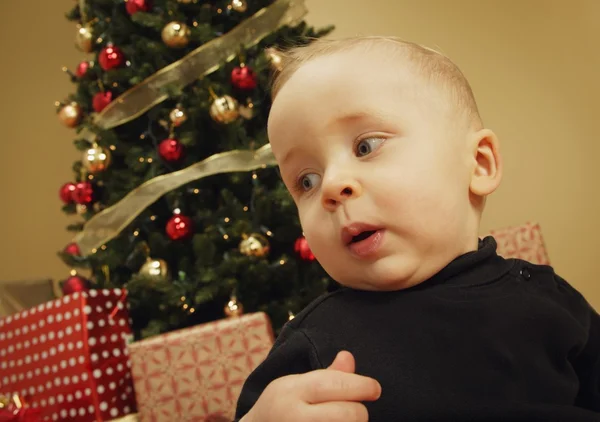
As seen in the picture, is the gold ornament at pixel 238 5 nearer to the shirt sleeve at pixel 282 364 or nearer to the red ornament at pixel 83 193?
A: the red ornament at pixel 83 193

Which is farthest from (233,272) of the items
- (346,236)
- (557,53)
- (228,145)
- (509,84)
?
(557,53)

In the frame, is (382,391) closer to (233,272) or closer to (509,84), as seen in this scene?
(233,272)

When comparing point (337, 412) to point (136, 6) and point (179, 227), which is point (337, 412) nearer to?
point (179, 227)

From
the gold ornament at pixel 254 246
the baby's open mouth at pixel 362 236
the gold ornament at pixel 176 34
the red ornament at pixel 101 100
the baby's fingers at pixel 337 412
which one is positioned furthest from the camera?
the red ornament at pixel 101 100

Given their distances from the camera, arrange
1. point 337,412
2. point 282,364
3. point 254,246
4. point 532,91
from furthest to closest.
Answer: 1. point 532,91
2. point 254,246
3. point 282,364
4. point 337,412

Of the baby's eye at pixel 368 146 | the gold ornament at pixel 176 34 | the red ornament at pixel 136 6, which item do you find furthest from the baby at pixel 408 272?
the red ornament at pixel 136 6

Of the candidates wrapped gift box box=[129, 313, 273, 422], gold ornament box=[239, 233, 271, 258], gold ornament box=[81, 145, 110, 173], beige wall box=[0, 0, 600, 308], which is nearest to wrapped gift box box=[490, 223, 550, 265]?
beige wall box=[0, 0, 600, 308]

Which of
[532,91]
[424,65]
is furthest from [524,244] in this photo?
[424,65]

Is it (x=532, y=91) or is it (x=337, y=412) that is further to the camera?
(x=532, y=91)

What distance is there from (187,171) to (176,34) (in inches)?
15.4

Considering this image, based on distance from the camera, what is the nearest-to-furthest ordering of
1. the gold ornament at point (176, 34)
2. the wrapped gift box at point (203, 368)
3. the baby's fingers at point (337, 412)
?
the baby's fingers at point (337, 412)
the wrapped gift box at point (203, 368)
the gold ornament at point (176, 34)

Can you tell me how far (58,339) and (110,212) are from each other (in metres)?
0.37

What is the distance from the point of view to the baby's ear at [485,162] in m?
0.60

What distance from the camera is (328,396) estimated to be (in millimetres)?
438
